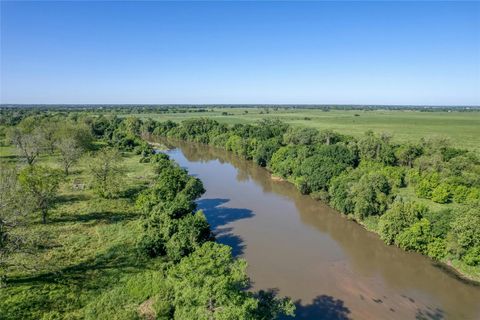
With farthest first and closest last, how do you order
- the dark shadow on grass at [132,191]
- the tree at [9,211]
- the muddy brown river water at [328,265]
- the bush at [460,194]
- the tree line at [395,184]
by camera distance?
the dark shadow on grass at [132,191] < the bush at [460,194] < the tree line at [395,184] < the muddy brown river water at [328,265] < the tree at [9,211]

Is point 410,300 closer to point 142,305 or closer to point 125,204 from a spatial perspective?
point 142,305

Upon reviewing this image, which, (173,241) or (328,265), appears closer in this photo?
(173,241)

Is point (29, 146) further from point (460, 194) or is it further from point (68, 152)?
point (460, 194)

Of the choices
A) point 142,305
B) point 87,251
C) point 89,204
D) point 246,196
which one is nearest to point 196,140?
point 246,196

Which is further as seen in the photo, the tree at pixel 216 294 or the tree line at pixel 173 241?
the tree line at pixel 173 241

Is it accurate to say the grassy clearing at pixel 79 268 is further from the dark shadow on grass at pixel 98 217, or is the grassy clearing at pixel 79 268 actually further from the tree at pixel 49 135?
the tree at pixel 49 135

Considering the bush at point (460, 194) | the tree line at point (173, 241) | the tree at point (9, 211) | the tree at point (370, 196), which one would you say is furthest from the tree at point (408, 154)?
the tree at point (9, 211)

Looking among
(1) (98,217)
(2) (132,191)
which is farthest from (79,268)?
(2) (132,191)
